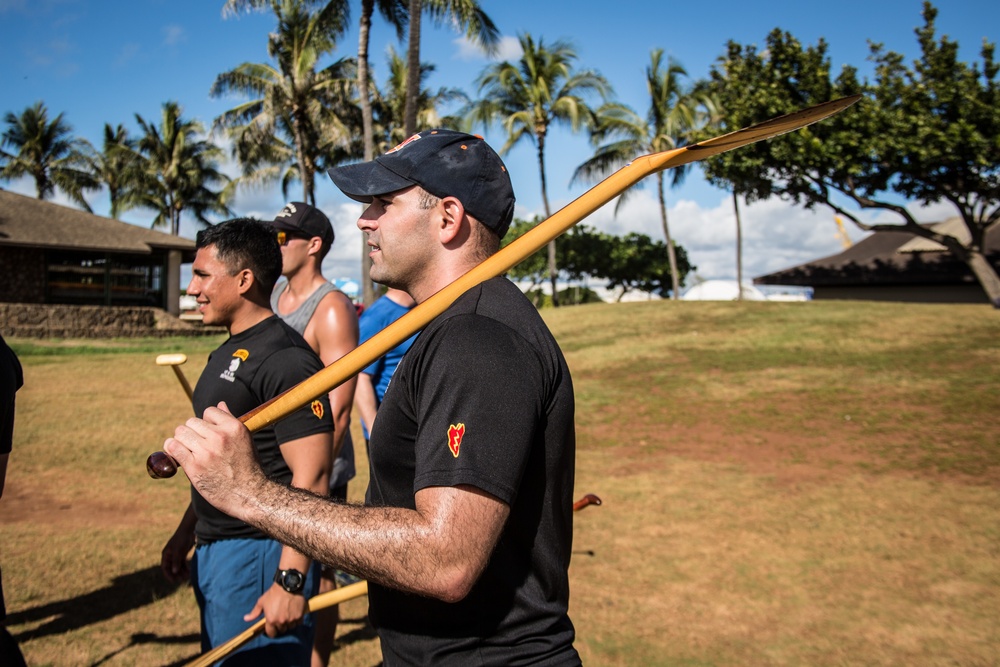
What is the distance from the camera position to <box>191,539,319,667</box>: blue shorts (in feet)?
9.66

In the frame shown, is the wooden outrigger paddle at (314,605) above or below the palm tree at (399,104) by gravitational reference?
below

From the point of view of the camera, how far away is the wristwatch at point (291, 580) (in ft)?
8.91

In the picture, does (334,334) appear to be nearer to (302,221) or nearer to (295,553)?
(302,221)

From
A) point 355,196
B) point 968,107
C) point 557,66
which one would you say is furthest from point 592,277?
point 355,196

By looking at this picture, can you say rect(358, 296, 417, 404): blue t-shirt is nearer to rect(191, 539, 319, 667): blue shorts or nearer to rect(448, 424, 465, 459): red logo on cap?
rect(191, 539, 319, 667): blue shorts

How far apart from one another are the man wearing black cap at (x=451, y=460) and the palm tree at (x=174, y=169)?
45666 millimetres

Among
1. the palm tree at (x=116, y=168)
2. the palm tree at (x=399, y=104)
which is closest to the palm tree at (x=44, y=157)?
the palm tree at (x=116, y=168)

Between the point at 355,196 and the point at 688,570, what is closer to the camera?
the point at 355,196

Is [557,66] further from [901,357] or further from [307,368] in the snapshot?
[307,368]

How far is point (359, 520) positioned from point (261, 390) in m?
1.52

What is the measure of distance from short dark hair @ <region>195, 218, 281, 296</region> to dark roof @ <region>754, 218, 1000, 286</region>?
88.9 ft

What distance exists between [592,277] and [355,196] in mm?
57193

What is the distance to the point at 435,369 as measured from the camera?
157 cm

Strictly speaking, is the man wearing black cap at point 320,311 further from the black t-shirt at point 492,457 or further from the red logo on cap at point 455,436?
the red logo on cap at point 455,436
